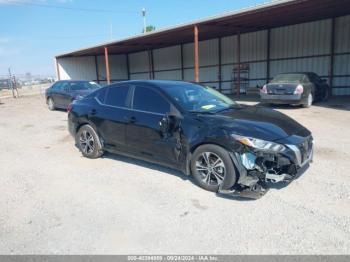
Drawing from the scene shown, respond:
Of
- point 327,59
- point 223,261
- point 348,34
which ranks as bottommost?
point 223,261

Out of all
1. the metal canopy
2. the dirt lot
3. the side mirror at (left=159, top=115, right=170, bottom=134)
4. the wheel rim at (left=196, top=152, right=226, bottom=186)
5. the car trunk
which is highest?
the metal canopy

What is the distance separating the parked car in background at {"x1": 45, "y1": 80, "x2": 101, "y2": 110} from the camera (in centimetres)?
1390

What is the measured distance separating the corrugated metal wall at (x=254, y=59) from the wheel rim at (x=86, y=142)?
613 inches

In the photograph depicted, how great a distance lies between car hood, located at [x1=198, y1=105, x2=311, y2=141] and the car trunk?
7.77m

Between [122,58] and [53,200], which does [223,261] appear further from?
[122,58]

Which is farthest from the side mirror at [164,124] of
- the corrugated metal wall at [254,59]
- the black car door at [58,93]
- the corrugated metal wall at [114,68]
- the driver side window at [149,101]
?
the corrugated metal wall at [114,68]

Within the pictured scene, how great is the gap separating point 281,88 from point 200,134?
901 centimetres

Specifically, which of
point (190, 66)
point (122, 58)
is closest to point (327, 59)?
point (190, 66)

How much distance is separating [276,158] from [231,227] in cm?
114

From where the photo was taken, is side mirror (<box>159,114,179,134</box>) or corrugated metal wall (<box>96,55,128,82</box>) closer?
side mirror (<box>159,114,179,134</box>)

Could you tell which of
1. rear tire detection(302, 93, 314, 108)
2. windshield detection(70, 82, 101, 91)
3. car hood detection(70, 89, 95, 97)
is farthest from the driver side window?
windshield detection(70, 82, 101, 91)

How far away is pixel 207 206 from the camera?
3.87 metres

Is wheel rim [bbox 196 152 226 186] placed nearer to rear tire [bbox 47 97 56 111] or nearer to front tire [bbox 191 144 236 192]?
front tire [bbox 191 144 236 192]

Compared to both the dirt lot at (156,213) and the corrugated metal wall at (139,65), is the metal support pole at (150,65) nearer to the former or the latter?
the corrugated metal wall at (139,65)
